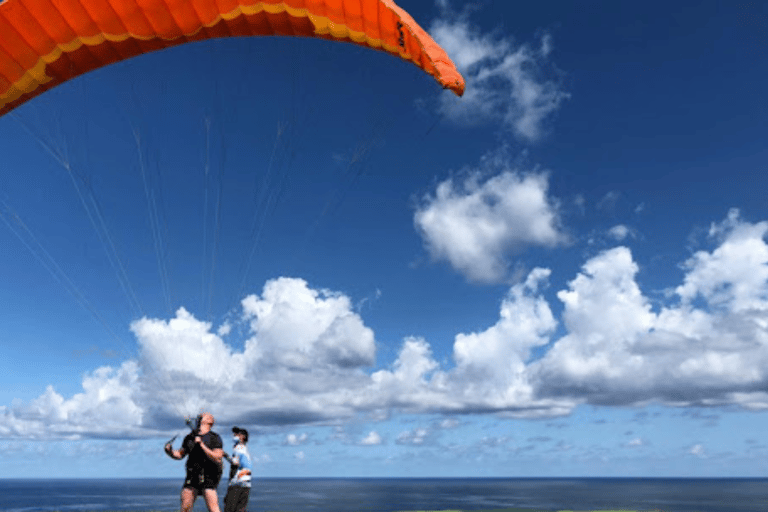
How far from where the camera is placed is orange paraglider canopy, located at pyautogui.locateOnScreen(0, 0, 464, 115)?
32.6ft

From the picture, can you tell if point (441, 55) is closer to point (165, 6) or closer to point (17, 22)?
point (165, 6)

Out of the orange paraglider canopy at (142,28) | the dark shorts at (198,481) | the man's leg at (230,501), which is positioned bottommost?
the man's leg at (230,501)

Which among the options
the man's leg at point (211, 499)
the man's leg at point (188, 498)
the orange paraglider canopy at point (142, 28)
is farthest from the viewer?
the orange paraglider canopy at point (142, 28)

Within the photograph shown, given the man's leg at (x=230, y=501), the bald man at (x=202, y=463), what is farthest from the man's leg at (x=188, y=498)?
the man's leg at (x=230, y=501)

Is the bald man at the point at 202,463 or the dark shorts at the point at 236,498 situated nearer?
the bald man at the point at 202,463

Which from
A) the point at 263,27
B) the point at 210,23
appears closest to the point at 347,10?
the point at 263,27

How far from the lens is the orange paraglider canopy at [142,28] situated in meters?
9.95

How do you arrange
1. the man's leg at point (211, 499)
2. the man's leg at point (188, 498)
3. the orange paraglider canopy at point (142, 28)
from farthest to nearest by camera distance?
the orange paraglider canopy at point (142, 28) < the man's leg at point (211, 499) < the man's leg at point (188, 498)

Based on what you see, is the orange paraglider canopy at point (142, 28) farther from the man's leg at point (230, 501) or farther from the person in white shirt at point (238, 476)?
the man's leg at point (230, 501)

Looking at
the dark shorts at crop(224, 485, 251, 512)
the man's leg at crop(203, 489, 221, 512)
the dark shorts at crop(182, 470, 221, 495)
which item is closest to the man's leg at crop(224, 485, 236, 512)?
the dark shorts at crop(224, 485, 251, 512)

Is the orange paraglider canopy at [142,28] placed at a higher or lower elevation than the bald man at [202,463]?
higher

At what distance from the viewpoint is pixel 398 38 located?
998cm

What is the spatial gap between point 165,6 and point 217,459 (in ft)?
24.2

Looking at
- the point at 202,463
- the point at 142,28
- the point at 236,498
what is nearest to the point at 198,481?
the point at 202,463
